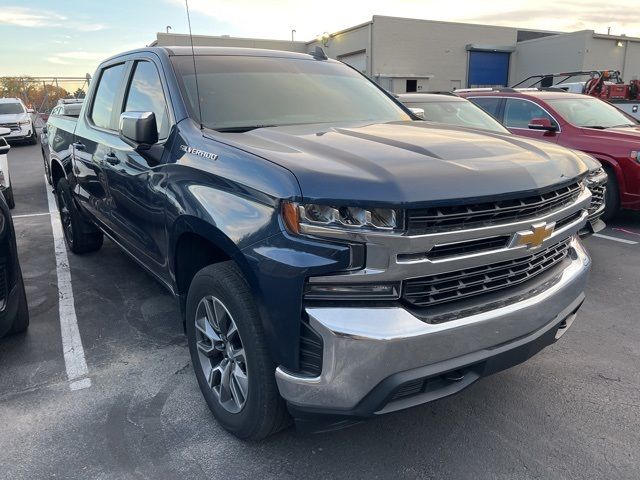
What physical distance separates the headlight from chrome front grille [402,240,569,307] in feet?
0.84

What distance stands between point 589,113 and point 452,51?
2841 cm

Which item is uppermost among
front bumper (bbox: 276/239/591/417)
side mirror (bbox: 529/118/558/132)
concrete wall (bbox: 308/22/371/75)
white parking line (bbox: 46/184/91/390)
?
concrete wall (bbox: 308/22/371/75)

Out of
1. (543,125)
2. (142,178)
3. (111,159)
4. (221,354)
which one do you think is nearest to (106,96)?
(111,159)

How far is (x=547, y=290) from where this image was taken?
2439 mm

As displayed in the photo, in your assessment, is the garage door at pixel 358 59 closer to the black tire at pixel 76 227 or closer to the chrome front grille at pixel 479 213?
the black tire at pixel 76 227

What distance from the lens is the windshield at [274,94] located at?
3.15m

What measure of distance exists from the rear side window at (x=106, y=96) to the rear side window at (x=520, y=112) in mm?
5816

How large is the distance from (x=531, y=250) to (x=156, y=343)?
2.60m

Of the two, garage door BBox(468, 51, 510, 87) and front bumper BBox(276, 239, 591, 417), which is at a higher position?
garage door BBox(468, 51, 510, 87)

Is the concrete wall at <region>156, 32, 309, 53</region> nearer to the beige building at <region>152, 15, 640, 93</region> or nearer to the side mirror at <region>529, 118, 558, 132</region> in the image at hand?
the beige building at <region>152, 15, 640, 93</region>

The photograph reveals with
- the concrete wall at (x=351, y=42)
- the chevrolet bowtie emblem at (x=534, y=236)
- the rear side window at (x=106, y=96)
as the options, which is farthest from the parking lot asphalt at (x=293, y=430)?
the concrete wall at (x=351, y=42)

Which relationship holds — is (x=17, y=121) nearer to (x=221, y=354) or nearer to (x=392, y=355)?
(x=221, y=354)

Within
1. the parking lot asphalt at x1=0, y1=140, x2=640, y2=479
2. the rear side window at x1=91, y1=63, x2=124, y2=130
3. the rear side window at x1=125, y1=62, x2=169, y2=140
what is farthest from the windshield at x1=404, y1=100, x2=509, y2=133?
the rear side window at x1=125, y1=62, x2=169, y2=140

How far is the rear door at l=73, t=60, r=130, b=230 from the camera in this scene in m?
4.02
